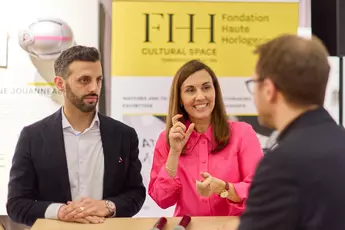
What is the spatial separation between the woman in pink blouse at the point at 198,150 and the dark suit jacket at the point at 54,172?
0.18 meters

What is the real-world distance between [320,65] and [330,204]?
0.32 m

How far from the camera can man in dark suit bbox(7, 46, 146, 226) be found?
2.28 m

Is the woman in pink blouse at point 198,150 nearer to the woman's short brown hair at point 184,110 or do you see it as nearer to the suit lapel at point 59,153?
the woman's short brown hair at point 184,110

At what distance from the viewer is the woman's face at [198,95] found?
2287 mm

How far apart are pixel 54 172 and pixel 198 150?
694 mm

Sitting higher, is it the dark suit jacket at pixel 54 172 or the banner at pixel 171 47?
the banner at pixel 171 47

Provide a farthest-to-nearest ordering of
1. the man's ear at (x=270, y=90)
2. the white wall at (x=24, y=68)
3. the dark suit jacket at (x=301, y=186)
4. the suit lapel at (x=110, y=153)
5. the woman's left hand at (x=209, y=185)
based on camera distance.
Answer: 1. the white wall at (x=24, y=68)
2. the suit lapel at (x=110, y=153)
3. the woman's left hand at (x=209, y=185)
4. the man's ear at (x=270, y=90)
5. the dark suit jacket at (x=301, y=186)

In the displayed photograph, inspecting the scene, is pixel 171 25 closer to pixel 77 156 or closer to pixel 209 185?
pixel 77 156

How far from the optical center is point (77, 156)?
2.41m

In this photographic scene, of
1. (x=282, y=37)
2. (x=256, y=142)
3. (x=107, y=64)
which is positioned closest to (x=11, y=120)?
(x=107, y=64)

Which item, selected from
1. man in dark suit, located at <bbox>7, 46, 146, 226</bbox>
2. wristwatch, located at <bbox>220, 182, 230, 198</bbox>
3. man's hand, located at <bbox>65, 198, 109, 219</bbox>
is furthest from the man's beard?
wristwatch, located at <bbox>220, 182, 230, 198</bbox>

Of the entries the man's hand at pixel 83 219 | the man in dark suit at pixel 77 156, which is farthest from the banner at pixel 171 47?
the man's hand at pixel 83 219

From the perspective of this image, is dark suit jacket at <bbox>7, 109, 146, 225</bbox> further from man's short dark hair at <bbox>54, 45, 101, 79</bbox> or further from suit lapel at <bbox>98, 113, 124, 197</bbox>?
man's short dark hair at <bbox>54, 45, 101, 79</bbox>

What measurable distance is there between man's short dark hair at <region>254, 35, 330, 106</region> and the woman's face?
1122 mm
